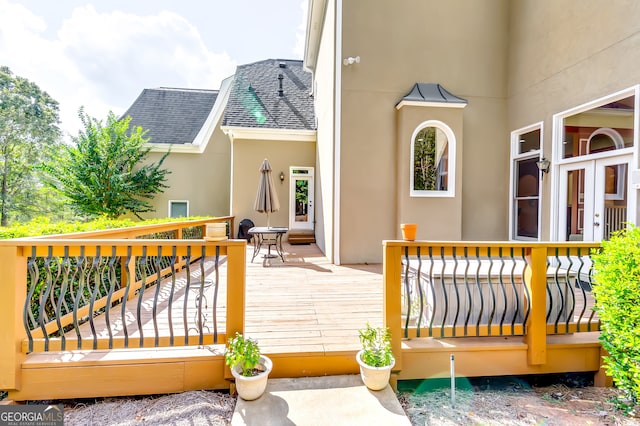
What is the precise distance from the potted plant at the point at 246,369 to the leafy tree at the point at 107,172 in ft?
32.9

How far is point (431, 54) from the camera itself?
20.1 ft

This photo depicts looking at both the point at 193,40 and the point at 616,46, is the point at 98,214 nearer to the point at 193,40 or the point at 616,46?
the point at 616,46

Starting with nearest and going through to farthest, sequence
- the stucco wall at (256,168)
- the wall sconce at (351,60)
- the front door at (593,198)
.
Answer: the front door at (593,198), the wall sconce at (351,60), the stucco wall at (256,168)

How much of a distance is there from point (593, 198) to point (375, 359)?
493cm

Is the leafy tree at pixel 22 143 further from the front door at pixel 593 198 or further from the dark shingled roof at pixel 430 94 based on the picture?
the front door at pixel 593 198

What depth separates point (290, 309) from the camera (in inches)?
136

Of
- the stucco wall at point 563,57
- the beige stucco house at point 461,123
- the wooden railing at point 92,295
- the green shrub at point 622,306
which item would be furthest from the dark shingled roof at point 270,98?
the green shrub at point 622,306

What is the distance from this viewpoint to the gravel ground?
220 centimetres

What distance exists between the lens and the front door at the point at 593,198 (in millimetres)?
4297

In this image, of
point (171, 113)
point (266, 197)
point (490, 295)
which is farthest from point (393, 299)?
point (171, 113)

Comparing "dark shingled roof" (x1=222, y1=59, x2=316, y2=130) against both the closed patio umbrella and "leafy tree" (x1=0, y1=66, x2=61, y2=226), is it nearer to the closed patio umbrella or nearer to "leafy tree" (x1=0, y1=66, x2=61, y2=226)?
the closed patio umbrella

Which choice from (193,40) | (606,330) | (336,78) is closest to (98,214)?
(336,78)

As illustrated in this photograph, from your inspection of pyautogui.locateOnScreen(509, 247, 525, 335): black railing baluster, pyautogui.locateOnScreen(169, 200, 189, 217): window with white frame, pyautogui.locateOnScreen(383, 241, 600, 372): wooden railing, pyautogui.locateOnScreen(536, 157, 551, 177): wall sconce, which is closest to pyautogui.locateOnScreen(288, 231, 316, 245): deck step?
pyautogui.locateOnScreen(169, 200, 189, 217): window with white frame

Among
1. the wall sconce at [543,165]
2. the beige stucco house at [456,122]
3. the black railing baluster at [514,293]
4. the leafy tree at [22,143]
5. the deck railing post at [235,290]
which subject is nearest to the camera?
the deck railing post at [235,290]
